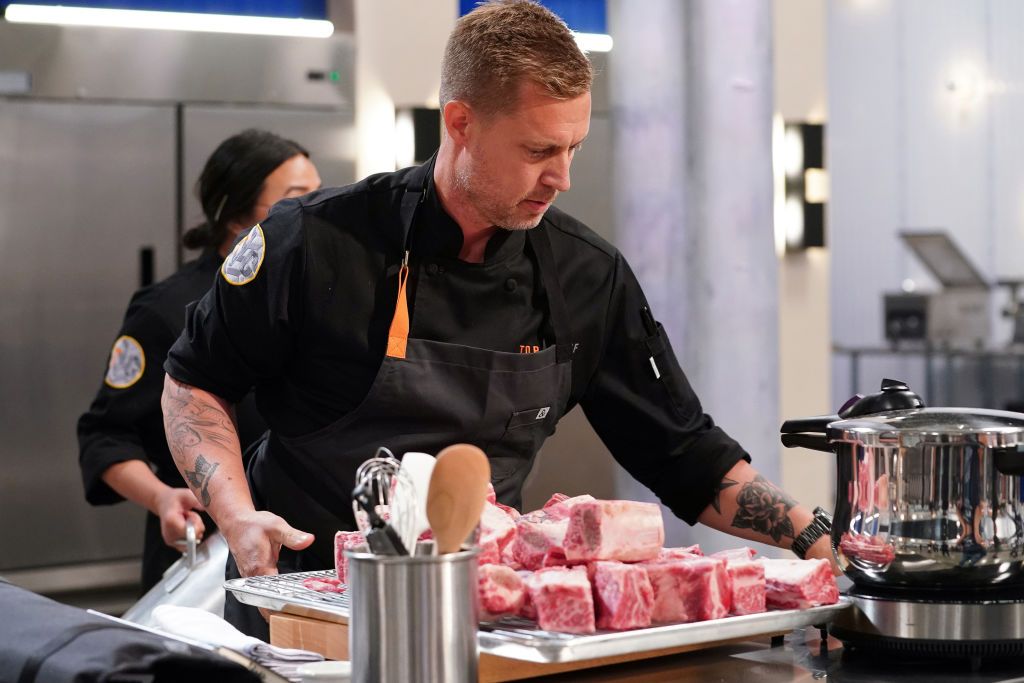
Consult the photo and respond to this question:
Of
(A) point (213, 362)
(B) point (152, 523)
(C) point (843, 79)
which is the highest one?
(C) point (843, 79)

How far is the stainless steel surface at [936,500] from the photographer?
1.39 meters

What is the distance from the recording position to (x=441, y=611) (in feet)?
3.58

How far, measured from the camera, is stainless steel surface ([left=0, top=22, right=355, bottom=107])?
4512 millimetres

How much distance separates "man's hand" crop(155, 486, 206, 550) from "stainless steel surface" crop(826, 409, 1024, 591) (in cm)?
154

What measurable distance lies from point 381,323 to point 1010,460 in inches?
37.0

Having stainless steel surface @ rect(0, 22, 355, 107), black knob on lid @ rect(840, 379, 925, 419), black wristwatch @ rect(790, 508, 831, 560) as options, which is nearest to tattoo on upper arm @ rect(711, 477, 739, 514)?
black wristwatch @ rect(790, 508, 831, 560)

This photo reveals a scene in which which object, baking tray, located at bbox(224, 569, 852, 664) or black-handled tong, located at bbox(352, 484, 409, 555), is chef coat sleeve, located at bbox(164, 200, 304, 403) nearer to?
baking tray, located at bbox(224, 569, 852, 664)

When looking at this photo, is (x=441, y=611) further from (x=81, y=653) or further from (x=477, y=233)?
(x=477, y=233)

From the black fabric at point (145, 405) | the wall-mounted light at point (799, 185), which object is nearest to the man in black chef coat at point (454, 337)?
the black fabric at point (145, 405)

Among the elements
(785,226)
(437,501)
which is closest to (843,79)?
(785,226)

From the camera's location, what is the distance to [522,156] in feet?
6.10

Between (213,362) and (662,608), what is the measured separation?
2.96 ft

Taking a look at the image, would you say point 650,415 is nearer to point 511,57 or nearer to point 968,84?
point 511,57

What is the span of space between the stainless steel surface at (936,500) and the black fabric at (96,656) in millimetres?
667
